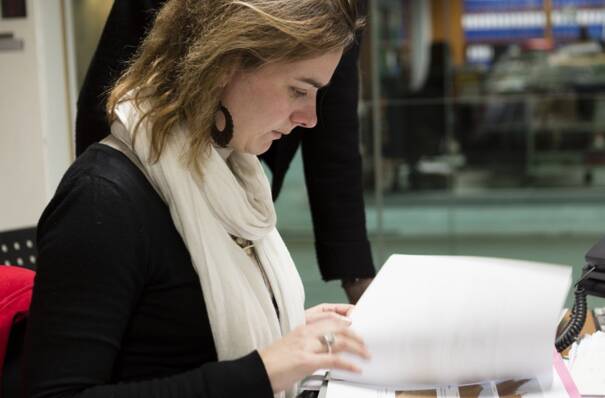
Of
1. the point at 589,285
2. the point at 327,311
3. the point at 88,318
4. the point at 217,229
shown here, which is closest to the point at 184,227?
the point at 217,229

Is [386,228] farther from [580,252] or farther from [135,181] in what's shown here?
[135,181]

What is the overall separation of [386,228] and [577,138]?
130 cm

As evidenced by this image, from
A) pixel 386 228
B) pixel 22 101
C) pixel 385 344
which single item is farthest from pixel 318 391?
pixel 386 228

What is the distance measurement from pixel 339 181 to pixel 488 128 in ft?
11.9

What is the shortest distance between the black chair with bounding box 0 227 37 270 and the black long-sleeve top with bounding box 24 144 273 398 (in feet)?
2.43

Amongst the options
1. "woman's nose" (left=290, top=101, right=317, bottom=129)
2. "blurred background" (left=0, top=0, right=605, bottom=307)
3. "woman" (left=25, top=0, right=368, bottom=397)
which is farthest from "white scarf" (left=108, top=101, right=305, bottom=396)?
"blurred background" (left=0, top=0, right=605, bottom=307)

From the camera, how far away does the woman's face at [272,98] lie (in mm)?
1083

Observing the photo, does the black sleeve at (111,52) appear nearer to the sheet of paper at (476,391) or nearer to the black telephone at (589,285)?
the sheet of paper at (476,391)

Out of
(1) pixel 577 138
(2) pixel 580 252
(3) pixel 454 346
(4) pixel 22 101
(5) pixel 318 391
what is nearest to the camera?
(3) pixel 454 346

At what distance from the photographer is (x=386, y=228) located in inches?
184

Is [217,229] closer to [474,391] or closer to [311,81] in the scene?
[311,81]

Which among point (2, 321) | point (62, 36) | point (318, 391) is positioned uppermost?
point (62, 36)

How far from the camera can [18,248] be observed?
5.73 ft

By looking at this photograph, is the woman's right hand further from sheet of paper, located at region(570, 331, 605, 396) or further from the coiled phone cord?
the coiled phone cord
